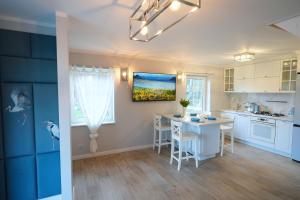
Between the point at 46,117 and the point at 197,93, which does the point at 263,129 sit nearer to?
the point at 197,93

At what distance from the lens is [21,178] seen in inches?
78.6

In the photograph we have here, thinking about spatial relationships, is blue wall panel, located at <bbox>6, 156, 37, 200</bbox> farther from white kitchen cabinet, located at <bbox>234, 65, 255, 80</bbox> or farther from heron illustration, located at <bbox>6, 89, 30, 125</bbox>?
white kitchen cabinet, located at <bbox>234, 65, 255, 80</bbox>

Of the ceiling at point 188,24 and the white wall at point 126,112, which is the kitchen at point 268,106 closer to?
the ceiling at point 188,24

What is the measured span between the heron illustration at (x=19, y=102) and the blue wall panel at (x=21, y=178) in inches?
19.6

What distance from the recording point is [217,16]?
1.85 meters

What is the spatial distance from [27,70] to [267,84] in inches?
206

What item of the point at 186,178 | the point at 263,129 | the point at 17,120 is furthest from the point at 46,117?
the point at 263,129

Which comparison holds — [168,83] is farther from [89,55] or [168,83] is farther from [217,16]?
[217,16]

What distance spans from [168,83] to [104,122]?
1999 mm

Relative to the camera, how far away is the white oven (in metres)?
3.96

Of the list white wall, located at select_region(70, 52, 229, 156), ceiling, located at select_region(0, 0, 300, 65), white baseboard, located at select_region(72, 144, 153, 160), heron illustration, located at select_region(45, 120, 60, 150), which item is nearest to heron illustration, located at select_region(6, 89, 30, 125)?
heron illustration, located at select_region(45, 120, 60, 150)

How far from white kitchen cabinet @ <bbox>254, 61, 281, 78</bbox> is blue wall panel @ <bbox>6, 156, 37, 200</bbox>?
5.37 metres

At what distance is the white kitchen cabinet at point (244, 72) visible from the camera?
15.5 feet

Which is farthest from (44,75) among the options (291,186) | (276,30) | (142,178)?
(291,186)
